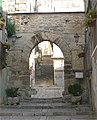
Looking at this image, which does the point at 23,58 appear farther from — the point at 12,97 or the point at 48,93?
the point at 48,93

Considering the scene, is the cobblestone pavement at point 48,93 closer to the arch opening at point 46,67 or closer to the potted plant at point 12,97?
the arch opening at point 46,67

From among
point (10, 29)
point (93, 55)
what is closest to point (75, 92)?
point (93, 55)

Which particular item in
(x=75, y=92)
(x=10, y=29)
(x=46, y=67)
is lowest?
(x=46, y=67)

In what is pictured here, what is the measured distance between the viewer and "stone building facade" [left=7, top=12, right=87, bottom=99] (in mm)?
15570

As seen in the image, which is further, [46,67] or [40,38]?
[46,67]

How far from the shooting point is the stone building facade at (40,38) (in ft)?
51.1

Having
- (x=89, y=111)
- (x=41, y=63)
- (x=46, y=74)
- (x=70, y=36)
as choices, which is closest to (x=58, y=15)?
(x=70, y=36)

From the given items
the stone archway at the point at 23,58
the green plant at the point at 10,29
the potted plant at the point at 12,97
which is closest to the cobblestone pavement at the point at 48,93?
the stone archway at the point at 23,58

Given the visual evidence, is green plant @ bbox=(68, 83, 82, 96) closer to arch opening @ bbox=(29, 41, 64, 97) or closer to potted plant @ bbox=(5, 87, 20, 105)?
potted plant @ bbox=(5, 87, 20, 105)

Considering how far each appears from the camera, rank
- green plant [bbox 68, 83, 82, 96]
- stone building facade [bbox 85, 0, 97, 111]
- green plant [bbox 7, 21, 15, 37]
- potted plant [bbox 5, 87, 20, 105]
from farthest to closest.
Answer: green plant [bbox 7, 21, 15, 37]
green plant [bbox 68, 83, 82, 96]
potted plant [bbox 5, 87, 20, 105]
stone building facade [bbox 85, 0, 97, 111]

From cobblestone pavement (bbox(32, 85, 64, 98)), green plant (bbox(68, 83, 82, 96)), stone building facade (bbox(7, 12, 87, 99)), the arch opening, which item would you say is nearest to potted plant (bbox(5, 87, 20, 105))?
stone building facade (bbox(7, 12, 87, 99))

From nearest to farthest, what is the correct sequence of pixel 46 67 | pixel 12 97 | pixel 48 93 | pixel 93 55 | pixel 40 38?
1. pixel 93 55
2. pixel 12 97
3. pixel 40 38
4. pixel 48 93
5. pixel 46 67

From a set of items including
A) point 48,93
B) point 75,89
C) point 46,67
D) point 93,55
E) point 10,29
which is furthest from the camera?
point 46,67

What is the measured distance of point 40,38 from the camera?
51.7 ft
